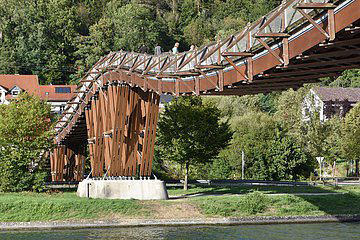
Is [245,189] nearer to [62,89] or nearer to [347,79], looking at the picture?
[62,89]

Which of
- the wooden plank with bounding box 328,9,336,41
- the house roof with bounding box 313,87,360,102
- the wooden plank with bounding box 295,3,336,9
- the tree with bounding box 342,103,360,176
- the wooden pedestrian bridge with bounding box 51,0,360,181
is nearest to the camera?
the wooden plank with bounding box 328,9,336,41

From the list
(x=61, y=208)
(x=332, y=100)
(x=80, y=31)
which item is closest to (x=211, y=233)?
(x=61, y=208)

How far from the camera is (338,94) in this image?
405ft

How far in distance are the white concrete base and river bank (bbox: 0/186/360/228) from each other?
3.87 feet

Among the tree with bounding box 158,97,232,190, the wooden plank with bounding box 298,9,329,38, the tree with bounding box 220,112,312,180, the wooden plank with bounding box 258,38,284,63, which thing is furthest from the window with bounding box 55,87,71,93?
the wooden plank with bounding box 298,9,329,38

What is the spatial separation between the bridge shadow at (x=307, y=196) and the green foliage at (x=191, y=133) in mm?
3332

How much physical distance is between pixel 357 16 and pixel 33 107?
48.6 metres

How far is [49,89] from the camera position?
132 meters

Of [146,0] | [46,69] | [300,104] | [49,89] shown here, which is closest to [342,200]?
[300,104]

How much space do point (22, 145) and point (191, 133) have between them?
1595cm

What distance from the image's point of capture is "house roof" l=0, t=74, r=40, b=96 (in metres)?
129

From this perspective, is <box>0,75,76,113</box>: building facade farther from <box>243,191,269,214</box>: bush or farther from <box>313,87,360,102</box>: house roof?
<box>243,191,269,214</box>: bush

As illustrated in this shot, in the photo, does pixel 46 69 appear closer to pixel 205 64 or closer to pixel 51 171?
pixel 51 171

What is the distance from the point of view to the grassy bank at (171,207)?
2029 inches
